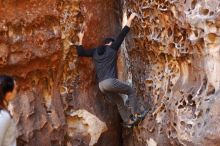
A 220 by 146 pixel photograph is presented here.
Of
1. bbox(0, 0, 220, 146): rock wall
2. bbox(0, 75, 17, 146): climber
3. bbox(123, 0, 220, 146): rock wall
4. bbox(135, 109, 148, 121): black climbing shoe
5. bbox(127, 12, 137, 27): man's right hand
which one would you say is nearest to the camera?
bbox(0, 75, 17, 146): climber

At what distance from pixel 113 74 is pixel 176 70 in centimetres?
65

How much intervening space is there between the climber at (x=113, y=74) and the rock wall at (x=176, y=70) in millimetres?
123

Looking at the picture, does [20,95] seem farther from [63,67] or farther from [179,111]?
[179,111]

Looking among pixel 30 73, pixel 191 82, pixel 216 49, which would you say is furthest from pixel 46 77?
pixel 216 49

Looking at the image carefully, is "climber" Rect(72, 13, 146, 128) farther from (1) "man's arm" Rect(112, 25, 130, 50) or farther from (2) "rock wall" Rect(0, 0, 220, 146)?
(2) "rock wall" Rect(0, 0, 220, 146)

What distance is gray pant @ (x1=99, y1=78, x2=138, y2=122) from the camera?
4719 mm

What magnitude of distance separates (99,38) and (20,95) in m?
1.04

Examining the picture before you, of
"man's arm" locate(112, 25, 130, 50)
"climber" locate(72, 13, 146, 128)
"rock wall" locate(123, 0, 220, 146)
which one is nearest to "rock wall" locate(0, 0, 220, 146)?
"rock wall" locate(123, 0, 220, 146)

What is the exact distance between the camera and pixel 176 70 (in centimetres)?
454

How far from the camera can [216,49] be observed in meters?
3.98

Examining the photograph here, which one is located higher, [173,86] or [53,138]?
[173,86]

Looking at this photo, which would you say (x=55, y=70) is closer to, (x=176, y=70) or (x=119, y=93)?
(x=119, y=93)

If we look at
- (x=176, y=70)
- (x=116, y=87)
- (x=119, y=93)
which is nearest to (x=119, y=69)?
(x=119, y=93)

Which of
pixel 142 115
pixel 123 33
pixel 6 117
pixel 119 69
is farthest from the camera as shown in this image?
pixel 119 69
